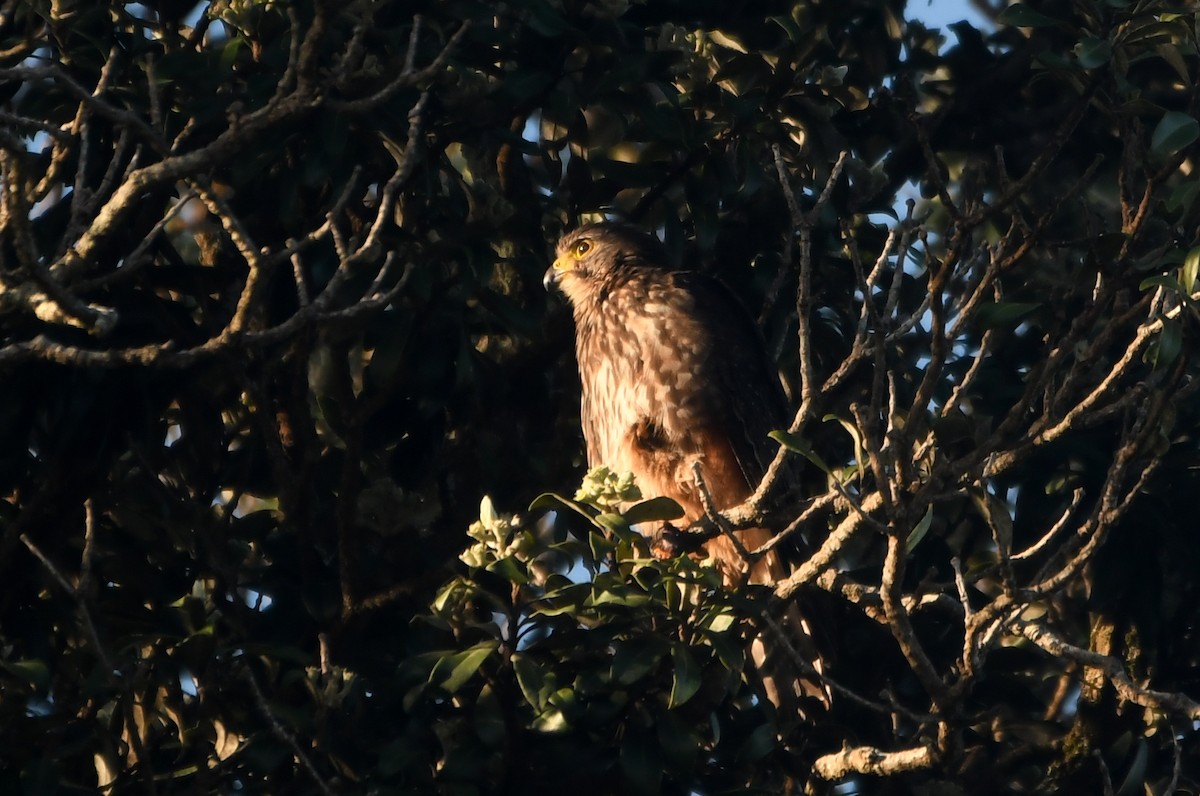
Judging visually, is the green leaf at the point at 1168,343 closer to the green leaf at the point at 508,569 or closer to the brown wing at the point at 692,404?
the green leaf at the point at 508,569

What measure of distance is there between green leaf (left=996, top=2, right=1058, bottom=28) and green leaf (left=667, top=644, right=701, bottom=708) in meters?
2.10

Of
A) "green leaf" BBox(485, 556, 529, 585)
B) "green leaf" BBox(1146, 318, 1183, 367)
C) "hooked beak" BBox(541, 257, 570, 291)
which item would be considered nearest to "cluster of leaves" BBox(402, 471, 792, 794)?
"green leaf" BBox(485, 556, 529, 585)

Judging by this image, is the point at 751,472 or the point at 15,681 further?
the point at 751,472

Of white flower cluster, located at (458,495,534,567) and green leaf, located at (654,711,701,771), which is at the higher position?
white flower cluster, located at (458,495,534,567)

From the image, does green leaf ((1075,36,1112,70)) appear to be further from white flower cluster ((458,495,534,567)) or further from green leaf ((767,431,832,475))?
white flower cluster ((458,495,534,567))

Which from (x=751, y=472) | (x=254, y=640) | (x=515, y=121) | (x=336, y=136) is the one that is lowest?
(x=254, y=640)

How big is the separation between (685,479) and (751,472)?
266mm

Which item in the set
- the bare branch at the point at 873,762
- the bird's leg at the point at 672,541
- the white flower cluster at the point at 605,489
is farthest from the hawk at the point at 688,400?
the bare branch at the point at 873,762

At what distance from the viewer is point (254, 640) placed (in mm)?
4387

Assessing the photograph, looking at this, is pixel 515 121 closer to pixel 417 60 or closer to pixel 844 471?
pixel 417 60

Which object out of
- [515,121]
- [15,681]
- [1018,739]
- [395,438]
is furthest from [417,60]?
[1018,739]

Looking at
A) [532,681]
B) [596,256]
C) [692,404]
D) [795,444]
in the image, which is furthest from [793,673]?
[596,256]

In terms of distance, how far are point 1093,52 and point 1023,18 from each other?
13.5 inches

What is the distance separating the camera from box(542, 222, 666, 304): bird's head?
622 cm
